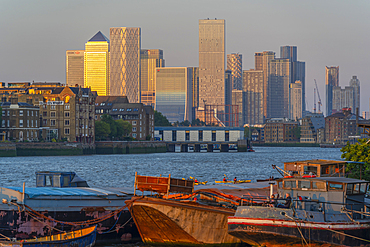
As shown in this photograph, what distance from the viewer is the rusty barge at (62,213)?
94.2 ft

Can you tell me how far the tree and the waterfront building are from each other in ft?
94.9

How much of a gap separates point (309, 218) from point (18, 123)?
14361cm

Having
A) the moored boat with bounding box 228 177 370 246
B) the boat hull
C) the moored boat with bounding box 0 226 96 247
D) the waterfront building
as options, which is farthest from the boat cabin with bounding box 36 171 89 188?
the waterfront building

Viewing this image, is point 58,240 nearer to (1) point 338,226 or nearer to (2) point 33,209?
(2) point 33,209

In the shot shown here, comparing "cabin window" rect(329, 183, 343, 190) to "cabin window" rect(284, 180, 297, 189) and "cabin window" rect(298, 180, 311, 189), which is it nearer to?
"cabin window" rect(298, 180, 311, 189)

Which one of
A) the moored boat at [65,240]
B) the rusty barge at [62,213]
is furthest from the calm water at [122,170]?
the moored boat at [65,240]

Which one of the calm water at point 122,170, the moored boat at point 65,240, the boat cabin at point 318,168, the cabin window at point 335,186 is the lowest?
the calm water at point 122,170

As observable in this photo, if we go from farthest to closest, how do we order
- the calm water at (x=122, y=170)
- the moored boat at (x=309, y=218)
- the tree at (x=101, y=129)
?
the tree at (x=101, y=129), the calm water at (x=122, y=170), the moored boat at (x=309, y=218)

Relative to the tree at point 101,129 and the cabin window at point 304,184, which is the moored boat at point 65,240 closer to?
the cabin window at point 304,184

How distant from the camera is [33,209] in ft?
95.2

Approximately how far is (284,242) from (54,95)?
161m

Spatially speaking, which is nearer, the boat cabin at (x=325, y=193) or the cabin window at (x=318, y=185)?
the boat cabin at (x=325, y=193)

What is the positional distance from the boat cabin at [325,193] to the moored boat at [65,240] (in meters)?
9.29

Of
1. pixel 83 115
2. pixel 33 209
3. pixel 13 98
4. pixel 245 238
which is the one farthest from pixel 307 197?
pixel 13 98
